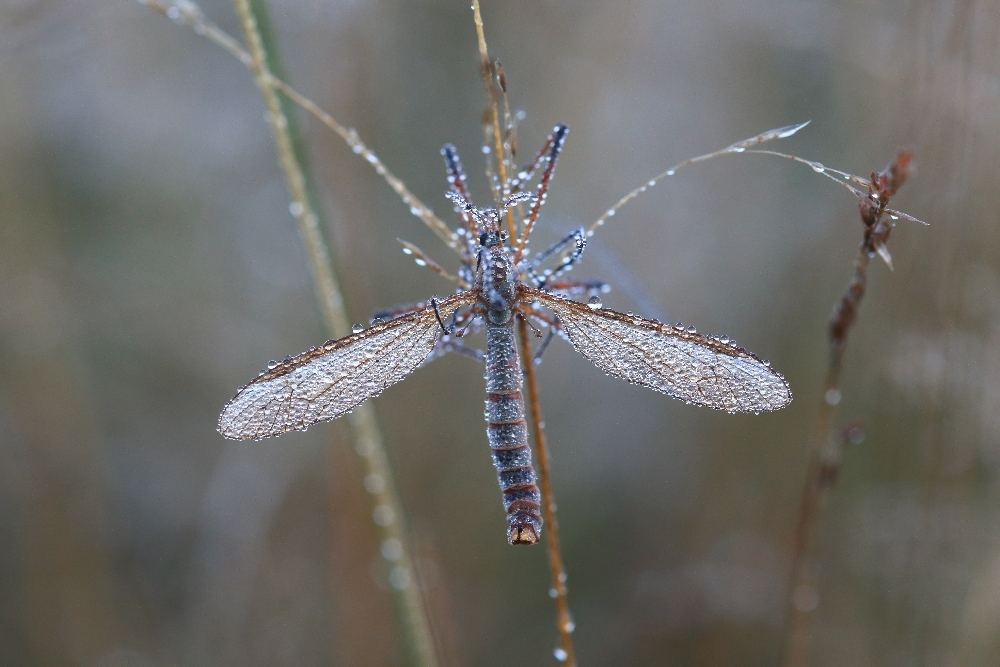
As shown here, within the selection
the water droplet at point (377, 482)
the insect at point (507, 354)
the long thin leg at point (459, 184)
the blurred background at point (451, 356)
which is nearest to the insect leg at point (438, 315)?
the insect at point (507, 354)

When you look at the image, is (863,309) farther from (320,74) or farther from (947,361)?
(320,74)

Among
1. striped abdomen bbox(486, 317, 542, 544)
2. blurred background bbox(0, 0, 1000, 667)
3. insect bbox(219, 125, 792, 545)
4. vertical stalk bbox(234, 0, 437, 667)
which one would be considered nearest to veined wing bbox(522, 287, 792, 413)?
insect bbox(219, 125, 792, 545)

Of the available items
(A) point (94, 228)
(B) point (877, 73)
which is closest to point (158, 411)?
(A) point (94, 228)

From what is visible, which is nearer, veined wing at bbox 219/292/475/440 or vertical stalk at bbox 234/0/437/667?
veined wing at bbox 219/292/475/440

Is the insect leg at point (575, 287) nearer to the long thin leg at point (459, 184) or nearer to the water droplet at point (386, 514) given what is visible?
the long thin leg at point (459, 184)

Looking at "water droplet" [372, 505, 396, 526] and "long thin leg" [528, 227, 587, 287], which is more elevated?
"long thin leg" [528, 227, 587, 287]

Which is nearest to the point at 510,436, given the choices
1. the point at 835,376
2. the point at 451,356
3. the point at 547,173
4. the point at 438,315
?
the point at 438,315

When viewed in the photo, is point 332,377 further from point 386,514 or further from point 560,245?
point 560,245

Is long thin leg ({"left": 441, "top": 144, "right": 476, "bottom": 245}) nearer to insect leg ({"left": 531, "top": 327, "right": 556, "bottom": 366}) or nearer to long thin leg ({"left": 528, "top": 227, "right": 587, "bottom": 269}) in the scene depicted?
long thin leg ({"left": 528, "top": 227, "right": 587, "bottom": 269})

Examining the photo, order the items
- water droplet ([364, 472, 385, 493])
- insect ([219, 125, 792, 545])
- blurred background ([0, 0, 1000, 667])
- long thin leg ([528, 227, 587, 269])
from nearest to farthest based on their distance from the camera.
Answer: insect ([219, 125, 792, 545]) → long thin leg ([528, 227, 587, 269]) → water droplet ([364, 472, 385, 493]) → blurred background ([0, 0, 1000, 667])
